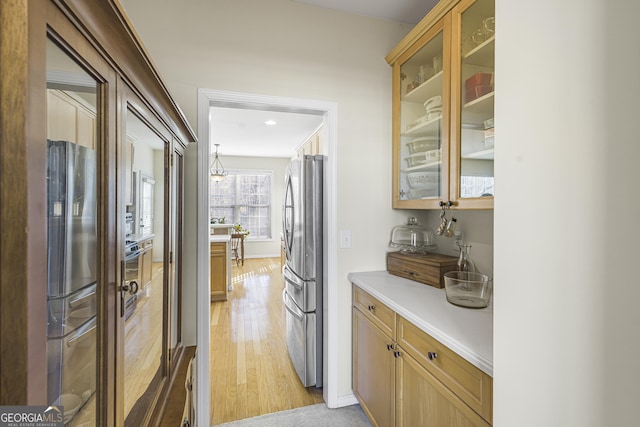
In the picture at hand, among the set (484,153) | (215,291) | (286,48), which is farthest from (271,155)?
(484,153)

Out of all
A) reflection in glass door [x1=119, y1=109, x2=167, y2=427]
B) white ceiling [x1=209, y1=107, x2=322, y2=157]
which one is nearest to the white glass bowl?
reflection in glass door [x1=119, y1=109, x2=167, y2=427]

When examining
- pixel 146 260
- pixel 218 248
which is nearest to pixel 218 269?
pixel 218 248

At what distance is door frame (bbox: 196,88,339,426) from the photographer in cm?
171

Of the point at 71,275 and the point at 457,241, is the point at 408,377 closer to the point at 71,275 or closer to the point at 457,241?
the point at 457,241

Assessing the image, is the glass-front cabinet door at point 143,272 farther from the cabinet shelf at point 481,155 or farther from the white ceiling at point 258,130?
the white ceiling at point 258,130

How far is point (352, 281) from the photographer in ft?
6.40

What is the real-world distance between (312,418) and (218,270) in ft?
8.80

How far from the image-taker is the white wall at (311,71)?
1690mm

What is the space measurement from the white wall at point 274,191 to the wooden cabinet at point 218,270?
11.5 ft

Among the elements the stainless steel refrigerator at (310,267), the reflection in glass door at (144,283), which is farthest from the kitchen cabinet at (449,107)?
the reflection in glass door at (144,283)

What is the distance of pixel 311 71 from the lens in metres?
1.92

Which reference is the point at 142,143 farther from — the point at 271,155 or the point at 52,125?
the point at 271,155

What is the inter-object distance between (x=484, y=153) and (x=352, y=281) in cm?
112

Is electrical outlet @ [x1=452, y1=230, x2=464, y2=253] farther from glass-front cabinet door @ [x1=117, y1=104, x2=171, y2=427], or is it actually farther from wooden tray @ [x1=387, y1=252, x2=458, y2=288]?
glass-front cabinet door @ [x1=117, y1=104, x2=171, y2=427]
